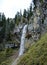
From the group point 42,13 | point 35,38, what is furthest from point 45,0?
point 35,38

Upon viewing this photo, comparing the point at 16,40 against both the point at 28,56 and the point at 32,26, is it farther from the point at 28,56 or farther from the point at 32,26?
the point at 28,56

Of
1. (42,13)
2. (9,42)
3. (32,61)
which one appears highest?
(42,13)

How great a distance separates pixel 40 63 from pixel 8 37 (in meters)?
40.1

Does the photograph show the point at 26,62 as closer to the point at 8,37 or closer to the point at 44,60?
the point at 44,60

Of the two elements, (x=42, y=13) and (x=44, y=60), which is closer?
(x=44, y=60)

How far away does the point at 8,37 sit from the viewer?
6262 centimetres

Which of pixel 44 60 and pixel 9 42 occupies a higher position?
pixel 44 60

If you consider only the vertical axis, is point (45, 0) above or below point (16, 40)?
above

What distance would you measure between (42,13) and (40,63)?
19.6m

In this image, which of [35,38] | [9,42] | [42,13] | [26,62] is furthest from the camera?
[9,42]

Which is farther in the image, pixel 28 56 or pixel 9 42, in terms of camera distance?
pixel 9 42

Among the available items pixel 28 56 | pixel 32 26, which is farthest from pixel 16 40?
pixel 28 56

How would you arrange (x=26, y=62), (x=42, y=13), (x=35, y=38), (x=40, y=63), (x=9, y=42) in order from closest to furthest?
(x=40, y=63) < (x=26, y=62) < (x=35, y=38) < (x=42, y=13) < (x=9, y=42)

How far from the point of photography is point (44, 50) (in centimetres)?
2516
